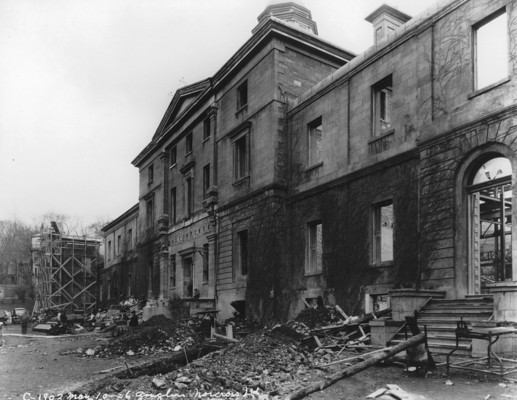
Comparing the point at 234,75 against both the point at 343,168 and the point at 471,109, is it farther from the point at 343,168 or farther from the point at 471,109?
the point at 471,109

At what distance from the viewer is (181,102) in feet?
104

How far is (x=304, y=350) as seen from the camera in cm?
1203

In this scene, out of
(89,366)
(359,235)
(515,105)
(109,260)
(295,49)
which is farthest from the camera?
(109,260)

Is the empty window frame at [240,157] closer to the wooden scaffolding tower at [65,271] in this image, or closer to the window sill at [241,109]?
the window sill at [241,109]

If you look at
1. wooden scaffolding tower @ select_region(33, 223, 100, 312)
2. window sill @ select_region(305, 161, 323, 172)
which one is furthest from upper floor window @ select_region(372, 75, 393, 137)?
wooden scaffolding tower @ select_region(33, 223, 100, 312)

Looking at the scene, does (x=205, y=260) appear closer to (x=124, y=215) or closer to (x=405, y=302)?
(x=405, y=302)

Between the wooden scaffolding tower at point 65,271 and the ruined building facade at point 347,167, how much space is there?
20.8 meters

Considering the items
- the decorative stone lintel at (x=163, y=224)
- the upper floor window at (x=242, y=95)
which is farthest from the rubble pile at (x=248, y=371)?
the decorative stone lintel at (x=163, y=224)

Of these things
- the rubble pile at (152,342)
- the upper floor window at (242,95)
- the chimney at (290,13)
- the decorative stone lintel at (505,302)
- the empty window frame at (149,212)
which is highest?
the chimney at (290,13)

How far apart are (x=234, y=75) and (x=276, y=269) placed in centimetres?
1001

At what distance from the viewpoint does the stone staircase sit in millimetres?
10672

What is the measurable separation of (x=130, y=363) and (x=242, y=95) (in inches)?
554

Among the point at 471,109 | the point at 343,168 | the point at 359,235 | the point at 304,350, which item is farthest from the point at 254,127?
the point at 304,350

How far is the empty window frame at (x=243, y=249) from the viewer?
23.3 metres
